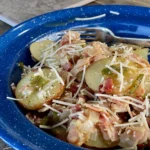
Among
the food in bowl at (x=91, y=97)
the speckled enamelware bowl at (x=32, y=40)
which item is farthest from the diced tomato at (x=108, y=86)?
the speckled enamelware bowl at (x=32, y=40)

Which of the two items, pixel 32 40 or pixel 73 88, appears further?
pixel 32 40

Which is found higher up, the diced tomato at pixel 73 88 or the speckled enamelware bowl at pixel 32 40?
the speckled enamelware bowl at pixel 32 40

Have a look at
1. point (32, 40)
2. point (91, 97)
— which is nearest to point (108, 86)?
point (91, 97)

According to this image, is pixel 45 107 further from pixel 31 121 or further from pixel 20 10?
pixel 20 10

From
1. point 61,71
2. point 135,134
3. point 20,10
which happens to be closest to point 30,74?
point 61,71

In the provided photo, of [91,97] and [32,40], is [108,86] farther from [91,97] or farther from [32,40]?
[32,40]

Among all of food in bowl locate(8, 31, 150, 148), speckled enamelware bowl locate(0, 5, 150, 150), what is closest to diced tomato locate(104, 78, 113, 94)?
food in bowl locate(8, 31, 150, 148)

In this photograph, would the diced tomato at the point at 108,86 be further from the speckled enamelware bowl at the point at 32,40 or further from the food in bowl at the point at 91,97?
the speckled enamelware bowl at the point at 32,40
